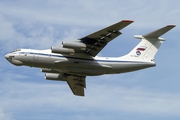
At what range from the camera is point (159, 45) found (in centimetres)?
2450

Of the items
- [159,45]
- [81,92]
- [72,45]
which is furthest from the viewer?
[81,92]

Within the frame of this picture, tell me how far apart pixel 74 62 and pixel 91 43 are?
1317 millimetres

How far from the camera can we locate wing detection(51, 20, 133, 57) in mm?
22016

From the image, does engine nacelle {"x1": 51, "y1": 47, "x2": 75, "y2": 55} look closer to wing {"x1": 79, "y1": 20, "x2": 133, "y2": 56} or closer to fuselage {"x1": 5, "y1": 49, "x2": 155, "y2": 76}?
fuselage {"x1": 5, "y1": 49, "x2": 155, "y2": 76}

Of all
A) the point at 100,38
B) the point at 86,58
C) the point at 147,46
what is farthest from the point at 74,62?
the point at 147,46

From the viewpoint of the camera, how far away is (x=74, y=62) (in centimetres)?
2302

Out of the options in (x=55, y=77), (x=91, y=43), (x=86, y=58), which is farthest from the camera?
(x=55, y=77)

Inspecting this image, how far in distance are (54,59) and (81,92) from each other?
14.5 ft

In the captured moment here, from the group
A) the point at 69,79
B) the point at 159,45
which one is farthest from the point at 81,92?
the point at 159,45

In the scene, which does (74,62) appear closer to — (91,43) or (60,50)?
(60,50)

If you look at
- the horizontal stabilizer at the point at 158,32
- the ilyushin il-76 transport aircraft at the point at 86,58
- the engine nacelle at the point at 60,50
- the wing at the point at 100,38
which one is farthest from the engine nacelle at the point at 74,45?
the horizontal stabilizer at the point at 158,32

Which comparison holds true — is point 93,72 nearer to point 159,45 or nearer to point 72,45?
point 72,45

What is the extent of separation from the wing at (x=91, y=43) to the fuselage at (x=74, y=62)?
409 millimetres

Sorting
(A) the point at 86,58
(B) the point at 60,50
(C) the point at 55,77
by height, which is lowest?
(C) the point at 55,77
